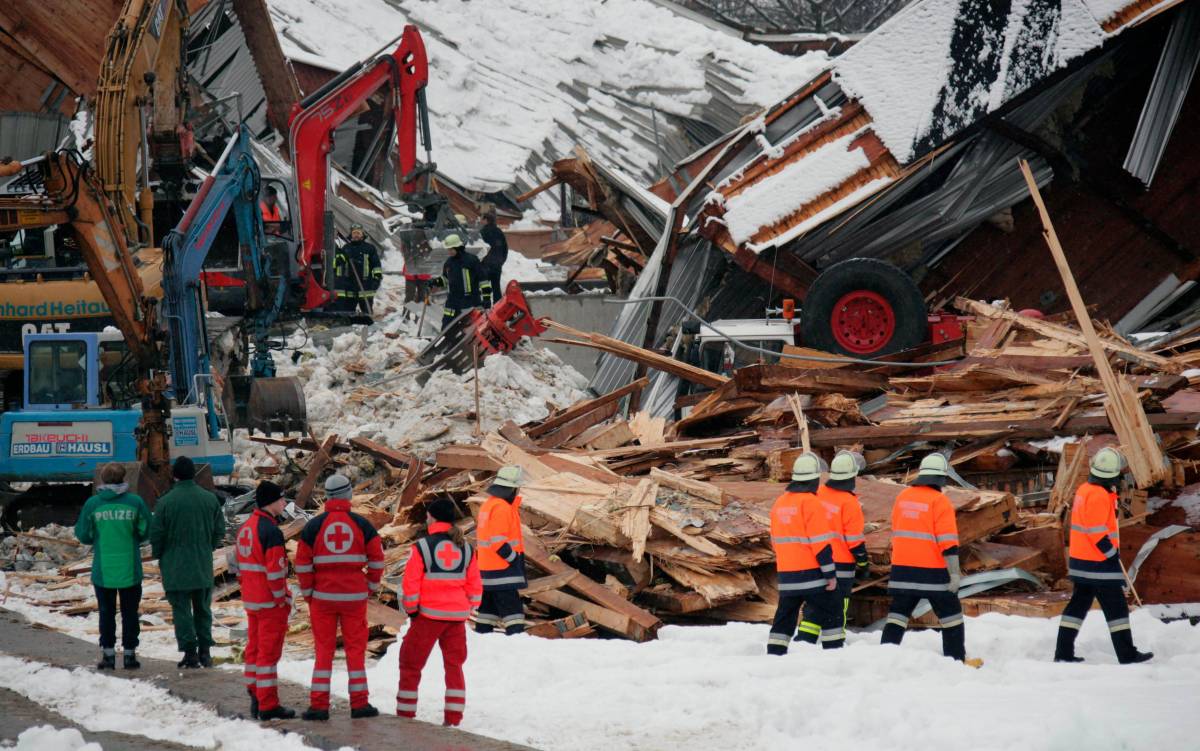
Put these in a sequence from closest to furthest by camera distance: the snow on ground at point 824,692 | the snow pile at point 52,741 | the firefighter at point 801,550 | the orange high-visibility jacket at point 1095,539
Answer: the snow on ground at point 824,692, the snow pile at point 52,741, the orange high-visibility jacket at point 1095,539, the firefighter at point 801,550

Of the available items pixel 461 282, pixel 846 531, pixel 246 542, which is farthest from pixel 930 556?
pixel 461 282

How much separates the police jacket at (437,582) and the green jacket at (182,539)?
2.33 meters

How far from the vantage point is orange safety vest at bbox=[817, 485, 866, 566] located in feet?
28.9

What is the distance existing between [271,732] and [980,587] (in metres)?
5.33

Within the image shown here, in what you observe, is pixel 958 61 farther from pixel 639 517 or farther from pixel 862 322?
pixel 639 517

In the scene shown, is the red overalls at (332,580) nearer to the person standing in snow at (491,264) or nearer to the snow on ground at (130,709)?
the snow on ground at (130,709)

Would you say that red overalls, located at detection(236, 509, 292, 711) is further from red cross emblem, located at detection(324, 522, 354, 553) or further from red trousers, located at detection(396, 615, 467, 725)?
red trousers, located at detection(396, 615, 467, 725)

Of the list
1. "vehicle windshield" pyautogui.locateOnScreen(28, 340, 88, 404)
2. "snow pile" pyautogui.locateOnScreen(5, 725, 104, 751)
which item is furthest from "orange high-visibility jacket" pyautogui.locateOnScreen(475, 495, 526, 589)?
"vehicle windshield" pyautogui.locateOnScreen(28, 340, 88, 404)

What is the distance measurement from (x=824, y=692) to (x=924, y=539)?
1.62m

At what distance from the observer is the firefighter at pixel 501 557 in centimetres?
945

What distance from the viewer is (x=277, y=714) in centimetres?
734

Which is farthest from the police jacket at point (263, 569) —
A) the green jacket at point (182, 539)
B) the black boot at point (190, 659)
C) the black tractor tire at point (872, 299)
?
the black tractor tire at point (872, 299)

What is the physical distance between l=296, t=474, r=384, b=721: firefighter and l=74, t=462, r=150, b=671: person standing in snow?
2.36m

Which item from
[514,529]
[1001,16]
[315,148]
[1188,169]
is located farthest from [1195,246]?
[315,148]
